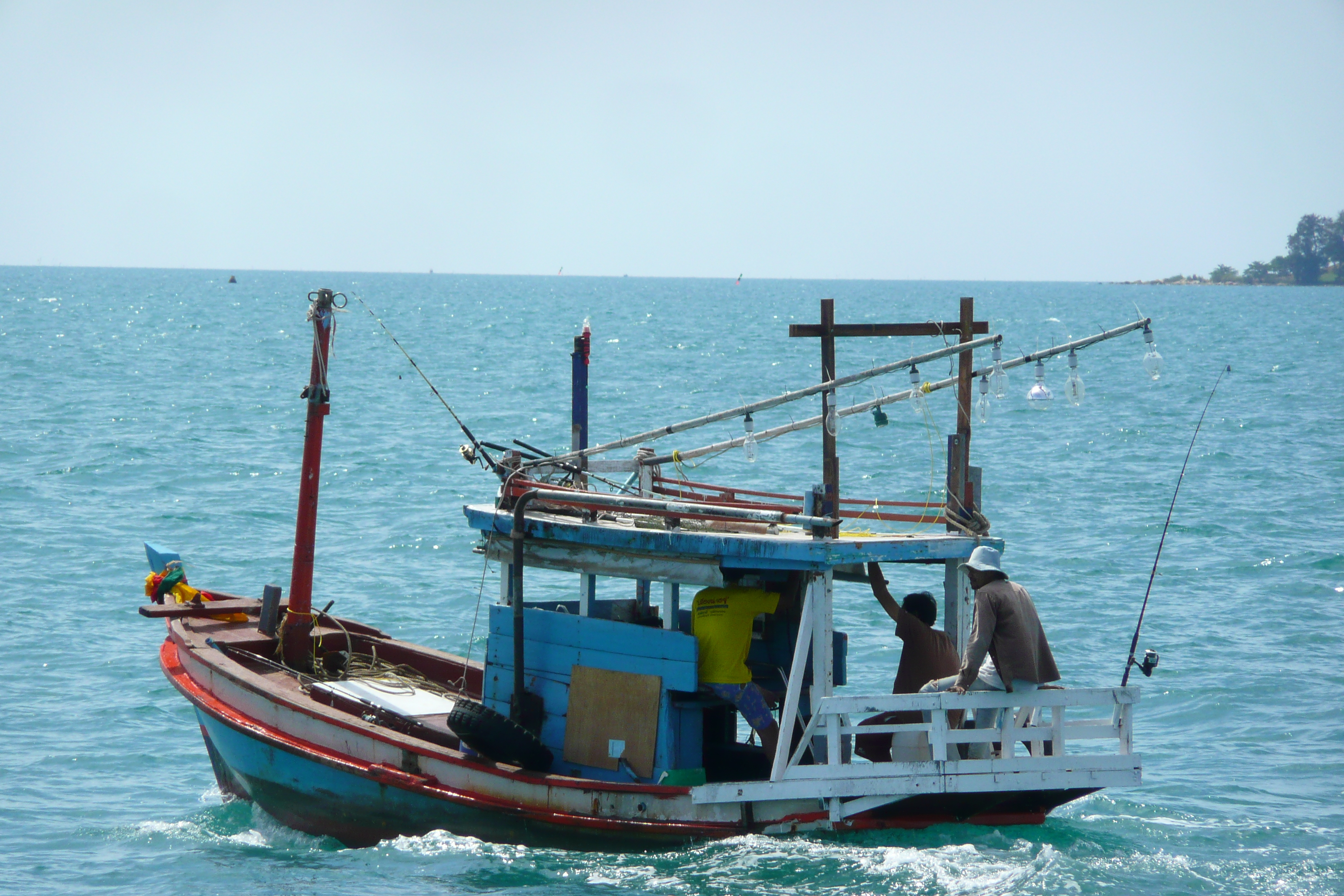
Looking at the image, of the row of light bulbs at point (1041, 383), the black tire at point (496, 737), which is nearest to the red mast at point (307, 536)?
the black tire at point (496, 737)

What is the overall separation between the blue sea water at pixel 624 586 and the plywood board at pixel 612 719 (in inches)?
25.9

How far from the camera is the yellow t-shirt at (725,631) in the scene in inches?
360

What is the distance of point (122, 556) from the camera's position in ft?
66.3

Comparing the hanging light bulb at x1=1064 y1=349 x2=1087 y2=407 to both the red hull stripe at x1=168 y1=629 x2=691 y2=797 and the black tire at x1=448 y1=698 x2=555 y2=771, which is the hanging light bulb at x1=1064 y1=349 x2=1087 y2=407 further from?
the black tire at x1=448 y1=698 x2=555 y2=771

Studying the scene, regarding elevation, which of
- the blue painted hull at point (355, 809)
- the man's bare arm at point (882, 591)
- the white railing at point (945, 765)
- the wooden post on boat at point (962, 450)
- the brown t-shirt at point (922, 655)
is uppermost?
the wooden post on boat at point (962, 450)

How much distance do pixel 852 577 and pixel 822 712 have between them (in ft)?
6.16

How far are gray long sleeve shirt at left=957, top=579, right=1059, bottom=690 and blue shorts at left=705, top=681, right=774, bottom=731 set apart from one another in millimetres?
1276

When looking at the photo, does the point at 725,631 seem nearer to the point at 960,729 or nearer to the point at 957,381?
the point at 960,729

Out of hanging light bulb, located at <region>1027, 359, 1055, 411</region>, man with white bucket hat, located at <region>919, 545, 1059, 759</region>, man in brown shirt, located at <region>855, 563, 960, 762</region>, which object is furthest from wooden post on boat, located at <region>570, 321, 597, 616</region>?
hanging light bulb, located at <region>1027, 359, 1055, 411</region>

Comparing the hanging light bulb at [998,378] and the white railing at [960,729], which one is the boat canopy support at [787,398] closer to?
the hanging light bulb at [998,378]

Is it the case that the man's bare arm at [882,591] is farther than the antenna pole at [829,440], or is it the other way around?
the man's bare arm at [882,591]

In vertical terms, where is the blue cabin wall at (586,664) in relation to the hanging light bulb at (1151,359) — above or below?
below

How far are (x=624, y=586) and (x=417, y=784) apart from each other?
30.6 feet

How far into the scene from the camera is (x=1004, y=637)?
348 inches
